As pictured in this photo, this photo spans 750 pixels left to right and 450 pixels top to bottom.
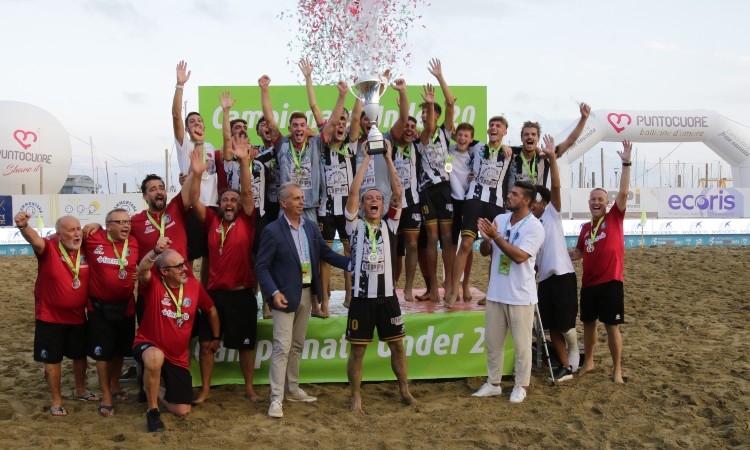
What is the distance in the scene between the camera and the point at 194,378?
6.30 meters

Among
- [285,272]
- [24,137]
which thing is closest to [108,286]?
[285,272]

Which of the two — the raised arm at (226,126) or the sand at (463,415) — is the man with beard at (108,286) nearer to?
the sand at (463,415)

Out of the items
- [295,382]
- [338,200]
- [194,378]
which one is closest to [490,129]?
[338,200]

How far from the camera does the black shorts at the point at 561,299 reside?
6.40 meters

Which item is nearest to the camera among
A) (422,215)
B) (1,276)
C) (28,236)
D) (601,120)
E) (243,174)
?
(28,236)

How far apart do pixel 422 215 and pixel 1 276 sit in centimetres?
960

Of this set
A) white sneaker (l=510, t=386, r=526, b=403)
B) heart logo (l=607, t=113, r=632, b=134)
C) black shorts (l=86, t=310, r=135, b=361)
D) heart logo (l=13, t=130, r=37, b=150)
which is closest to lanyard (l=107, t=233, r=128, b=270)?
black shorts (l=86, t=310, r=135, b=361)

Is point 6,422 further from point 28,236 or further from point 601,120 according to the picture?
point 601,120

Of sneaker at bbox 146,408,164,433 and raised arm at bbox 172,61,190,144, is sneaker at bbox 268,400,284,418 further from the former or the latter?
raised arm at bbox 172,61,190,144

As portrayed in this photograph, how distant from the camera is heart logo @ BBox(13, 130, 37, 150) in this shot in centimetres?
2584

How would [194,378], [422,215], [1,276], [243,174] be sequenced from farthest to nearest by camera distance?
[1,276]
[422,215]
[194,378]
[243,174]

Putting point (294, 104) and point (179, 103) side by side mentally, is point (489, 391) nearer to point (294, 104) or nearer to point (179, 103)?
point (179, 103)

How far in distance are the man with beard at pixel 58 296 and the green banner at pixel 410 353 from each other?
4.34ft

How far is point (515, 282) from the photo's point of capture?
5664mm
